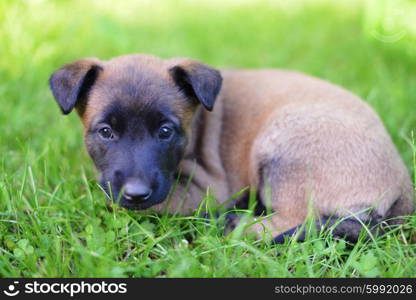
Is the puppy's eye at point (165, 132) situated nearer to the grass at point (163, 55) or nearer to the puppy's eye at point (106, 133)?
the puppy's eye at point (106, 133)

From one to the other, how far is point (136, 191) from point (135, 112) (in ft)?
1.76

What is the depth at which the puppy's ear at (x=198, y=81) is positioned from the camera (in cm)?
333

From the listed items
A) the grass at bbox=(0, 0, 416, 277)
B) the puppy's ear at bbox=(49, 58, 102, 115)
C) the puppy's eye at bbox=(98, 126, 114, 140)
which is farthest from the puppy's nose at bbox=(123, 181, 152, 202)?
the puppy's ear at bbox=(49, 58, 102, 115)

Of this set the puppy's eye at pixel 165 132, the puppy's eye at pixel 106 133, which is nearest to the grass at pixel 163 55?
the puppy's eye at pixel 106 133

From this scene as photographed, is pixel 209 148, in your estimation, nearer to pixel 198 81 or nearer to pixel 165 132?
pixel 165 132

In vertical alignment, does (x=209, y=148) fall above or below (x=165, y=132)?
below

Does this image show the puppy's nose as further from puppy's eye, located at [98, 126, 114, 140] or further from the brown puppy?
puppy's eye, located at [98, 126, 114, 140]

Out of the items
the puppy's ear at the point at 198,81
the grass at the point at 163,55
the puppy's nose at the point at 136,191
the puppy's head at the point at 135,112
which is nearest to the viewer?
the grass at the point at 163,55

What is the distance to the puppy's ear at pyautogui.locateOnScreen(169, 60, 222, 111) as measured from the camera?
3.33m

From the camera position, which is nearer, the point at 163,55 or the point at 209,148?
the point at 209,148

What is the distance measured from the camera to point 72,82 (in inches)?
130

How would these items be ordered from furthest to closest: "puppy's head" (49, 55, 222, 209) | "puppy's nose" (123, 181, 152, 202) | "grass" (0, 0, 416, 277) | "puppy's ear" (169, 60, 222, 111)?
1. "puppy's ear" (169, 60, 222, 111)
2. "puppy's head" (49, 55, 222, 209)
3. "puppy's nose" (123, 181, 152, 202)
4. "grass" (0, 0, 416, 277)

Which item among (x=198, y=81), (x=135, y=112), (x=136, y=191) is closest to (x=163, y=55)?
(x=198, y=81)

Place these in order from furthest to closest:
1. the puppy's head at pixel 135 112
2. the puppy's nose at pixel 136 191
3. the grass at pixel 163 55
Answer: the puppy's head at pixel 135 112
the puppy's nose at pixel 136 191
the grass at pixel 163 55
